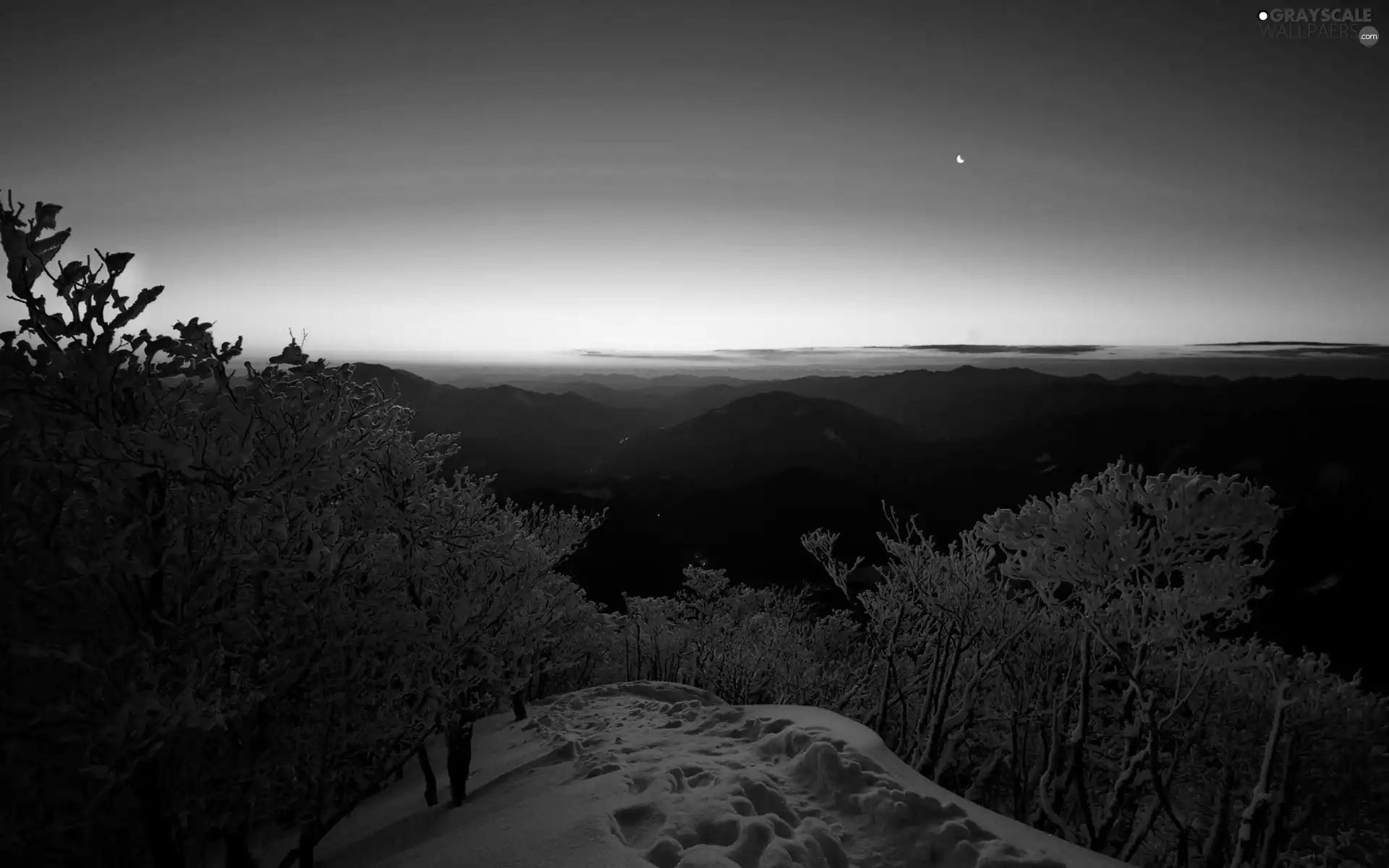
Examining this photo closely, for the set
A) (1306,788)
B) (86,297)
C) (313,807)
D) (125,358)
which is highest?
(86,297)

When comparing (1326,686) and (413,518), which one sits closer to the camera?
(413,518)

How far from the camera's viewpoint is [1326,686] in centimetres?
1802

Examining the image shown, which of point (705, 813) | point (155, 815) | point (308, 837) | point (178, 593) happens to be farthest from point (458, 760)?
point (178, 593)

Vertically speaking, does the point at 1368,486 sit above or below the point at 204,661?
below

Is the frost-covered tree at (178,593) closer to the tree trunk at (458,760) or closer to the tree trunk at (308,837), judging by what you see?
the tree trunk at (308,837)

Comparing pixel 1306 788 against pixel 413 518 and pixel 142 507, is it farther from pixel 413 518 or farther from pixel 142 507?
pixel 142 507

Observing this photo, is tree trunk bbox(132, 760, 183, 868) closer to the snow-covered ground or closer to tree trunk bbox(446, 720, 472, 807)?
the snow-covered ground

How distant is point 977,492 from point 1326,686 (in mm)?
195055

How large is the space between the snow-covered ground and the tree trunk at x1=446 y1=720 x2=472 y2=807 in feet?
0.96

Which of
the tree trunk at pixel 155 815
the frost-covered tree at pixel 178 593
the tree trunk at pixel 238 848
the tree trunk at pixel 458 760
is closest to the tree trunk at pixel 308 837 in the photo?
the frost-covered tree at pixel 178 593

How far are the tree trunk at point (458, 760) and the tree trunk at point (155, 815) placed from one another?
5.48 meters

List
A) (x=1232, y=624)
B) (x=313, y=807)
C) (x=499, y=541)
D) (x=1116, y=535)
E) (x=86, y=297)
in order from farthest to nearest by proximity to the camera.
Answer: (x=1116, y=535) → (x=1232, y=624) → (x=499, y=541) → (x=313, y=807) → (x=86, y=297)

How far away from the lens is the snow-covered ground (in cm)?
778

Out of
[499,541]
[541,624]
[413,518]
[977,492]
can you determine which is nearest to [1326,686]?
[541,624]
